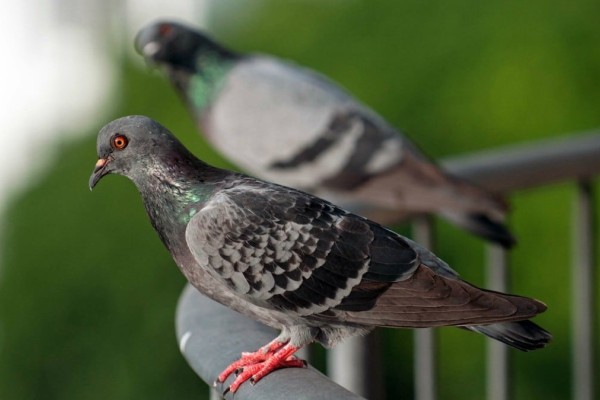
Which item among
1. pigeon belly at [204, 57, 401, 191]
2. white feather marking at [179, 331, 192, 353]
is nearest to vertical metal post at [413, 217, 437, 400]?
white feather marking at [179, 331, 192, 353]

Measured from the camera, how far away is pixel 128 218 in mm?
7496

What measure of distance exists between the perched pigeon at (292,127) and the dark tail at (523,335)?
9.76ft

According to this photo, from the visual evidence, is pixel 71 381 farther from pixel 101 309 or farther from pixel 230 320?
pixel 230 320

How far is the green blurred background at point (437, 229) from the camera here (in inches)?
284

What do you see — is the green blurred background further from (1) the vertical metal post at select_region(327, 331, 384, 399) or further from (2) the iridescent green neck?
(1) the vertical metal post at select_region(327, 331, 384, 399)

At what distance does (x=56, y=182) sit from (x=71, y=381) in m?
1.27

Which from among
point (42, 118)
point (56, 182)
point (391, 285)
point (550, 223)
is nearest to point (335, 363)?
point (391, 285)

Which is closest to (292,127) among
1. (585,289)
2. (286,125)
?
(286,125)

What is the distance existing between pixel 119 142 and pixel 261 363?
474 mm

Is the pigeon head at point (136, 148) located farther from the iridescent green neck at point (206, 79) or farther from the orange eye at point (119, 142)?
the iridescent green neck at point (206, 79)

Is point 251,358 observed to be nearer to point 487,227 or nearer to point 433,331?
point 433,331

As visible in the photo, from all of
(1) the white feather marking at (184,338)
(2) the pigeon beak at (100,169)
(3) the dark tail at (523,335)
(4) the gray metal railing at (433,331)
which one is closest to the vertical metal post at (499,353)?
(4) the gray metal railing at (433,331)

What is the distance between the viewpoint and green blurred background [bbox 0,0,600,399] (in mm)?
7215

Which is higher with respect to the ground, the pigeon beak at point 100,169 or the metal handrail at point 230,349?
the pigeon beak at point 100,169
